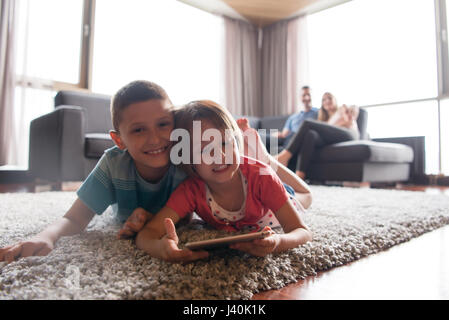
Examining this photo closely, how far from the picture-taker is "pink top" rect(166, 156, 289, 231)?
0.74 metres

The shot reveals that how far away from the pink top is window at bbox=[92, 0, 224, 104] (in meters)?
3.05

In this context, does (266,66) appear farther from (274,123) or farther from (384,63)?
(384,63)

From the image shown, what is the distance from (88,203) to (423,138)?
10.3ft

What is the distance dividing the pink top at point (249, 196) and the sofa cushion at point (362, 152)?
1915 millimetres

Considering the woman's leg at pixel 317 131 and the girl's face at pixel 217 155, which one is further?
the woman's leg at pixel 317 131

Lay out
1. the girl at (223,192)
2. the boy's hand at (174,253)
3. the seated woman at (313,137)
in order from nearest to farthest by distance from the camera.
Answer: the boy's hand at (174,253), the girl at (223,192), the seated woman at (313,137)

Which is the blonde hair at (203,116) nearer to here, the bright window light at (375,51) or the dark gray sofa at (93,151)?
the dark gray sofa at (93,151)

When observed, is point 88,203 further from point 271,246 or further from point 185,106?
point 271,246

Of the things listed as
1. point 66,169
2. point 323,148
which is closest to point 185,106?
point 66,169

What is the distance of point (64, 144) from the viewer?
2.09 metres

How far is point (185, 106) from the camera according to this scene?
0.81 m

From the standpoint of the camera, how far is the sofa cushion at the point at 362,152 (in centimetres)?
249

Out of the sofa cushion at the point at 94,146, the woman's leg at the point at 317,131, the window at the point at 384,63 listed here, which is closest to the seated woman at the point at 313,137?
the woman's leg at the point at 317,131

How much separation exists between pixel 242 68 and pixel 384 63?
1878 mm
